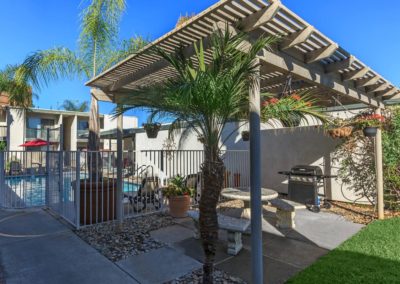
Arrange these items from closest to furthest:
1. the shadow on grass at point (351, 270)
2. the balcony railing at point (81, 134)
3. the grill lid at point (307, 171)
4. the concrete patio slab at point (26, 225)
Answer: the shadow on grass at point (351, 270) → the concrete patio slab at point (26, 225) → the grill lid at point (307, 171) → the balcony railing at point (81, 134)

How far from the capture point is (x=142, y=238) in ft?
15.2

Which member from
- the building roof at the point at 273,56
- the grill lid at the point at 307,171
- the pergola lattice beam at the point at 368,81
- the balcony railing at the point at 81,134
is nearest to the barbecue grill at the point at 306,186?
the grill lid at the point at 307,171

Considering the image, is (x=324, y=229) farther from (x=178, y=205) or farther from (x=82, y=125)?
(x=82, y=125)

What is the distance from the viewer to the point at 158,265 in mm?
3576

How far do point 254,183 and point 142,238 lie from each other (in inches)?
103

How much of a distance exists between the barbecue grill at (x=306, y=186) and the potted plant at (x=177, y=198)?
2.98 metres

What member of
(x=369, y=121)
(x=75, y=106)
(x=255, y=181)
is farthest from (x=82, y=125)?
(x=255, y=181)

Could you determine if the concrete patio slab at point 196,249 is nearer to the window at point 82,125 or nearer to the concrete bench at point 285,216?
the concrete bench at point 285,216

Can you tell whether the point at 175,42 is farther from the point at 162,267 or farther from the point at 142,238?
the point at 142,238

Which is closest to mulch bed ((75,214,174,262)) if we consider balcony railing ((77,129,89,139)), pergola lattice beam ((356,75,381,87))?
pergola lattice beam ((356,75,381,87))

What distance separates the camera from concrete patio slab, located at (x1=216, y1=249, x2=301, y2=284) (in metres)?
3.24

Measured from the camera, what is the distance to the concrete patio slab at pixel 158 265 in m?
3.27

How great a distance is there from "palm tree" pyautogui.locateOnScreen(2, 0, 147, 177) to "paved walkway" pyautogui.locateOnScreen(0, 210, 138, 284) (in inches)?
82.4

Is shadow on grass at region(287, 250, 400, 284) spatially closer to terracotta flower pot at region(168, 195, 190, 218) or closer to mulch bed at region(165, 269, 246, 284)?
mulch bed at region(165, 269, 246, 284)
